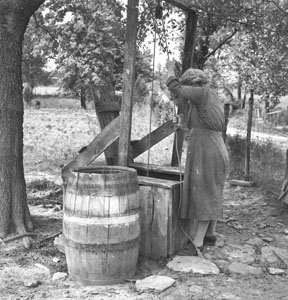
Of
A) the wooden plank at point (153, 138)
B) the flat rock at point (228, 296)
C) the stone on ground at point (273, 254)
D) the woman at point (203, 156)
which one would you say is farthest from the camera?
the wooden plank at point (153, 138)

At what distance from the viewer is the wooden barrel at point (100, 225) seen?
145 inches

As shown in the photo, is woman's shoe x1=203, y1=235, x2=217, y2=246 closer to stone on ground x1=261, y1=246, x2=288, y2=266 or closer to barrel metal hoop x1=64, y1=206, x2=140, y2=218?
stone on ground x1=261, y1=246, x2=288, y2=266

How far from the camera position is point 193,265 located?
4250 mm

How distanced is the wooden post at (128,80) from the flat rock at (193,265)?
44.9 inches

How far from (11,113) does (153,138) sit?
5.84 feet

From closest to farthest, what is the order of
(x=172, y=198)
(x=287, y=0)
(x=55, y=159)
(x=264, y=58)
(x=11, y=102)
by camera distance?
(x=172, y=198) < (x=11, y=102) < (x=287, y=0) < (x=264, y=58) < (x=55, y=159)

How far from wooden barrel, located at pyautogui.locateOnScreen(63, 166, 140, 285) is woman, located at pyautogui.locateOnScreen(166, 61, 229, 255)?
0.91 metres

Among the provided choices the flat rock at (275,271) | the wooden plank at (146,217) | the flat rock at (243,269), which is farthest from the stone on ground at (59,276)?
the flat rock at (275,271)

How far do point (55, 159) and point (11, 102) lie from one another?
538 centimetres

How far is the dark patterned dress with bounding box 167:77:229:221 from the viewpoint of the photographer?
4.49m

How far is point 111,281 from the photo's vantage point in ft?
12.5

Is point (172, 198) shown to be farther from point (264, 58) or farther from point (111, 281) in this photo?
point (264, 58)

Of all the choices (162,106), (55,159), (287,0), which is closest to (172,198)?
(287,0)

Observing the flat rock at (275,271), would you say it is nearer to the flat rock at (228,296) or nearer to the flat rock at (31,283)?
the flat rock at (228,296)
